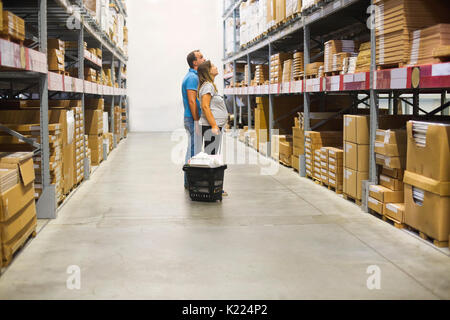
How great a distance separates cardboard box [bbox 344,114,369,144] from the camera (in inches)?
218

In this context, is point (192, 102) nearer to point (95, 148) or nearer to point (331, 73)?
point (331, 73)

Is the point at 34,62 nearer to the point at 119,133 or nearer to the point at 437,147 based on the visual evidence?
the point at 437,147

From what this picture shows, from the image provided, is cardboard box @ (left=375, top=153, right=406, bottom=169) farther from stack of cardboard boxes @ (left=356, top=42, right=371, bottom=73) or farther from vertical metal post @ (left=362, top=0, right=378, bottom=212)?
stack of cardboard boxes @ (left=356, top=42, right=371, bottom=73)

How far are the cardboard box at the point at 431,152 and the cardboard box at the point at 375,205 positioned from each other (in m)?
0.69

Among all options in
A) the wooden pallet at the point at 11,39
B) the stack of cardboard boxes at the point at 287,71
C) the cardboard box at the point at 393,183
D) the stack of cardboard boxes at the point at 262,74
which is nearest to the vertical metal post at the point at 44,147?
the wooden pallet at the point at 11,39

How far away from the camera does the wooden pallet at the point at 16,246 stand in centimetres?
355

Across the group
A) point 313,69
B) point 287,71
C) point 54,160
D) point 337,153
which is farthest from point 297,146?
point 54,160

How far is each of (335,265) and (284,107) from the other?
736cm

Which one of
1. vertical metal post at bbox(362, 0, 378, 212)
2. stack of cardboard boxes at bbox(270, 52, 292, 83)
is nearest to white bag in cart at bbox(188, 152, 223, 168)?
vertical metal post at bbox(362, 0, 378, 212)

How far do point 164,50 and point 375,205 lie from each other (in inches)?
623

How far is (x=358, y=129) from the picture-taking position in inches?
222

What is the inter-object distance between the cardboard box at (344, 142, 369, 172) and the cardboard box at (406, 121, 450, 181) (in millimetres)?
1083

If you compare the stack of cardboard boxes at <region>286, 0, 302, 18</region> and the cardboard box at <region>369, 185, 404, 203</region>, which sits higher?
the stack of cardboard boxes at <region>286, 0, 302, 18</region>

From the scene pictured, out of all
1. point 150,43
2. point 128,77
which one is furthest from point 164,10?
point 128,77
